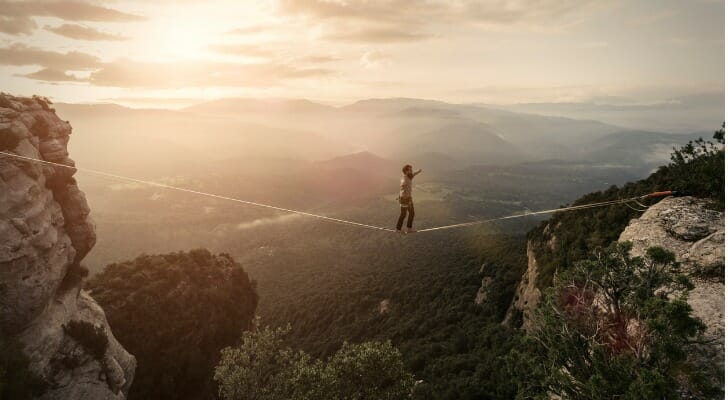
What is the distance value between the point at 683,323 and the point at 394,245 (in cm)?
14334

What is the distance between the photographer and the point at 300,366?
3219 centimetres

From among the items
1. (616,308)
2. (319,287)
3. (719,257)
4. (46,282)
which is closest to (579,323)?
(616,308)

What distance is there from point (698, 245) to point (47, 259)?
41.5 metres

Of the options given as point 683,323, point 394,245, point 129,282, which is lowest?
point 394,245

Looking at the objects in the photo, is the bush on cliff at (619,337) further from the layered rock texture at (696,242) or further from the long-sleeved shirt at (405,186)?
the long-sleeved shirt at (405,186)

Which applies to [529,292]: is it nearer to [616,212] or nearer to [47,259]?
[616,212]

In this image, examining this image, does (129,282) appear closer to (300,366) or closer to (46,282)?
(46,282)

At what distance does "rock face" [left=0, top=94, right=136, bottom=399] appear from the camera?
22.7 metres

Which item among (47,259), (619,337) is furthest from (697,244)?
(47,259)

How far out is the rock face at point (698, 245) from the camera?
14.6 m

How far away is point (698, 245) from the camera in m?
18.8

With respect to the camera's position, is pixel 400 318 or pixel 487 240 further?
pixel 487 240

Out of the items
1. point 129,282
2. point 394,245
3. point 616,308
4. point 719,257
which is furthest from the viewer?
point 394,245

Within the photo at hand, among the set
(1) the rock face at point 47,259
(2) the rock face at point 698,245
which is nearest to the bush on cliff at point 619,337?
(2) the rock face at point 698,245
